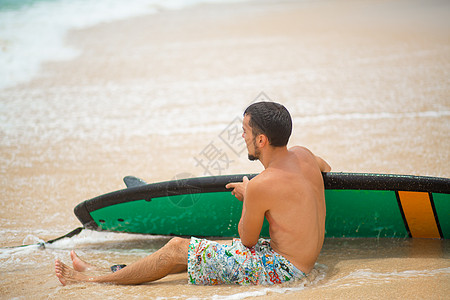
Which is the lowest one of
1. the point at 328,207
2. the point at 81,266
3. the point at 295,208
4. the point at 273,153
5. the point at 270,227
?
the point at 81,266

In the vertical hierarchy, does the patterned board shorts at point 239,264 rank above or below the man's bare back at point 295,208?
below

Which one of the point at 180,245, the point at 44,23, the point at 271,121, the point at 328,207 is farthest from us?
the point at 44,23

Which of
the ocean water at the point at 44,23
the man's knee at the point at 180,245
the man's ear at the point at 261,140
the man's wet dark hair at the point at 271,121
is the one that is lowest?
the man's knee at the point at 180,245

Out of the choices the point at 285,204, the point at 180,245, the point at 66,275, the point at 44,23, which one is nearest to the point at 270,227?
the point at 285,204

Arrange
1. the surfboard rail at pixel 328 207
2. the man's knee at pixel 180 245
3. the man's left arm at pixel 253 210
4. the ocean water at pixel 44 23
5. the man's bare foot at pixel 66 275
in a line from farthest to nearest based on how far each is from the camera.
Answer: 1. the ocean water at pixel 44 23
2. the surfboard rail at pixel 328 207
3. the man's bare foot at pixel 66 275
4. the man's knee at pixel 180 245
5. the man's left arm at pixel 253 210

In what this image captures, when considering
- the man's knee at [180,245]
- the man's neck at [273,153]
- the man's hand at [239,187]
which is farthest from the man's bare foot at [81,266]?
the man's neck at [273,153]

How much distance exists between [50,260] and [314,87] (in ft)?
15.2

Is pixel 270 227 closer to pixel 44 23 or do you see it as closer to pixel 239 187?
pixel 239 187

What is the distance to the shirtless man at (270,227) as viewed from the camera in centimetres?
263

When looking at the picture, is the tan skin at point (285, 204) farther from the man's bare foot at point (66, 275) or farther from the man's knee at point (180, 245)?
the man's bare foot at point (66, 275)

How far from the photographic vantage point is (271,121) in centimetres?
262

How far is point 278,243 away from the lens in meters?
2.75

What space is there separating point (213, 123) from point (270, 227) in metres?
3.52

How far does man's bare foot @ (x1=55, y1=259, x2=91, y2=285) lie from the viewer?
3.01m
